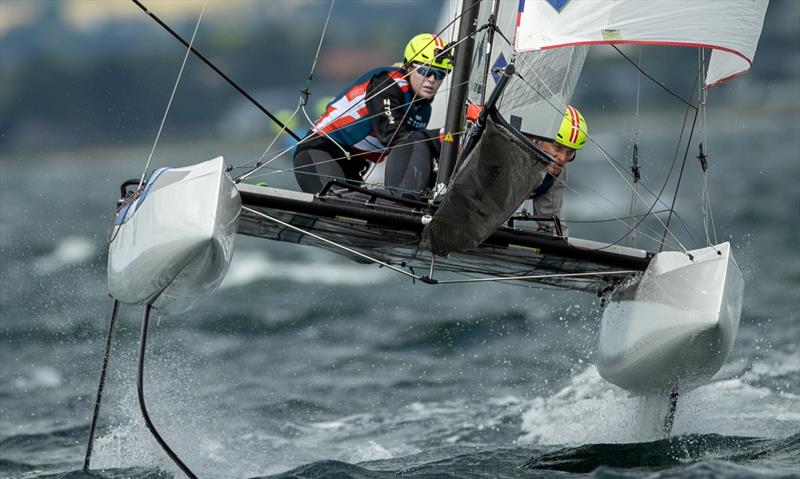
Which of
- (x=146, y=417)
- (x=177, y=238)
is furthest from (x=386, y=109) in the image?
(x=146, y=417)

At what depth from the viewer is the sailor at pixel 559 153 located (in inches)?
207

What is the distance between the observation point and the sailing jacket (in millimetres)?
5051

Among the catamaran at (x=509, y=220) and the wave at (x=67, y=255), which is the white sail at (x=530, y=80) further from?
the wave at (x=67, y=255)

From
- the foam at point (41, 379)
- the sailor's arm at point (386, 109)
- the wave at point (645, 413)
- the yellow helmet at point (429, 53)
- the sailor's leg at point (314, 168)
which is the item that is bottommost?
the wave at point (645, 413)

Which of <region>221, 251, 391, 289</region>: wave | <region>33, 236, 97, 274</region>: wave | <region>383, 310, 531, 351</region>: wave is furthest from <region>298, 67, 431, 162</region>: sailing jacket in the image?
<region>33, 236, 97, 274</region>: wave

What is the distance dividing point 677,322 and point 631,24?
1132 millimetres

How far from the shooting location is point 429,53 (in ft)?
16.7

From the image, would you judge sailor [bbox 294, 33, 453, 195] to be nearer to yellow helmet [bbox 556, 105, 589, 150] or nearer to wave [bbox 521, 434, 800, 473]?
yellow helmet [bbox 556, 105, 589, 150]

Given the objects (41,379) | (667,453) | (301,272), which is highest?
(301,272)

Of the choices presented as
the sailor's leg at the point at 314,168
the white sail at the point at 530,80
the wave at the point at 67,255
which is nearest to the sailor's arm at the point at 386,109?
the sailor's leg at the point at 314,168

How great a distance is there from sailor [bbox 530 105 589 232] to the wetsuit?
1.68 feet

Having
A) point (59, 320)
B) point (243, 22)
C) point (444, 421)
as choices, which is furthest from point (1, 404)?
point (243, 22)

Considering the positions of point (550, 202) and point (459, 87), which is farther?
point (550, 202)

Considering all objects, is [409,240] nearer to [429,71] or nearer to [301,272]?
[429,71]
